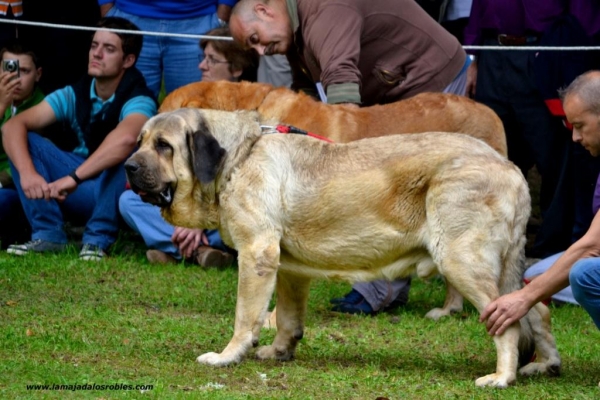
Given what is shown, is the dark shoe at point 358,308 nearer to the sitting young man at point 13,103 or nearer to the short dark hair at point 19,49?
the sitting young man at point 13,103

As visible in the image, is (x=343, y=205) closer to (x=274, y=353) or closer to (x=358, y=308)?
(x=274, y=353)

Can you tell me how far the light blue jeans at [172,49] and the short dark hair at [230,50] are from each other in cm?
54

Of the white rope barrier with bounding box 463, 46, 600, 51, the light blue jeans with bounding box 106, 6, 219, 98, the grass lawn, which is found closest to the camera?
the grass lawn

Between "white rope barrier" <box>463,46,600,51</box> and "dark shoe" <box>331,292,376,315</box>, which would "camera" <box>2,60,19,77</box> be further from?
"white rope barrier" <box>463,46,600,51</box>

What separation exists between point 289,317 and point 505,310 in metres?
1.39

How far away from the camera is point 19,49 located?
34.8ft

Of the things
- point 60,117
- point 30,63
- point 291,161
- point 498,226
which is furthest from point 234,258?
point 498,226

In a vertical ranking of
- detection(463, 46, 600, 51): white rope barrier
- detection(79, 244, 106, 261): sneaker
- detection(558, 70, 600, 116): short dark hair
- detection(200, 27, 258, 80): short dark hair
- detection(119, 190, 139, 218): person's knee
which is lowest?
detection(79, 244, 106, 261): sneaker

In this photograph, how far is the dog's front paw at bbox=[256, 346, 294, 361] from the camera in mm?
6449

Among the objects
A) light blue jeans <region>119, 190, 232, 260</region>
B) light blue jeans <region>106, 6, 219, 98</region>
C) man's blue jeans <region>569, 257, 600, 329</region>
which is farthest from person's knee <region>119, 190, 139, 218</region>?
man's blue jeans <region>569, 257, 600, 329</region>

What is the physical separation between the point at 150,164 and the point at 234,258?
3816 mm

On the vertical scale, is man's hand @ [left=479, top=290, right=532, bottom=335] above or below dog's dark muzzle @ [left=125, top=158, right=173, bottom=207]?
below

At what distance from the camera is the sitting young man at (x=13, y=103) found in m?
10.4

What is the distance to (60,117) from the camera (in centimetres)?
1029
